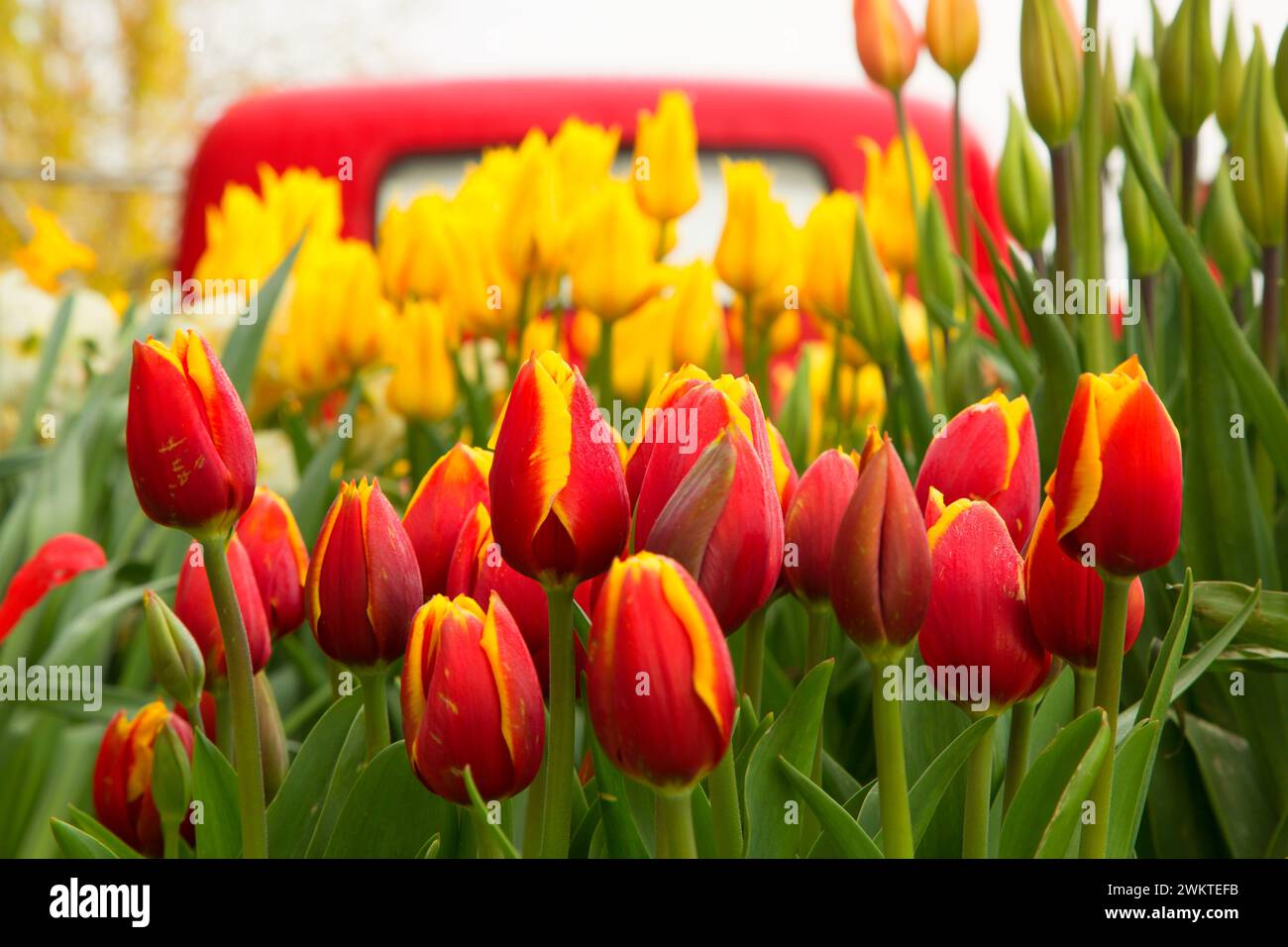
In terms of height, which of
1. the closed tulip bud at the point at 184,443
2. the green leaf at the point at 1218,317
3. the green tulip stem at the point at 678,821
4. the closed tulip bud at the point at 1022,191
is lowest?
the green tulip stem at the point at 678,821

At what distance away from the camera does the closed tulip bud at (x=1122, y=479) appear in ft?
1.44

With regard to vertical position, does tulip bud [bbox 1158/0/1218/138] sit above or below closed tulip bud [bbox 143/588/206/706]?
above

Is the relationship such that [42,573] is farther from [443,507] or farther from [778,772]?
[778,772]

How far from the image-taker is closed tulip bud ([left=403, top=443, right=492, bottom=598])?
531 millimetres

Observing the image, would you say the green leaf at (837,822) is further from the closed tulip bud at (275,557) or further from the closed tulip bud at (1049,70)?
the closed tulip bud at (1049,70)

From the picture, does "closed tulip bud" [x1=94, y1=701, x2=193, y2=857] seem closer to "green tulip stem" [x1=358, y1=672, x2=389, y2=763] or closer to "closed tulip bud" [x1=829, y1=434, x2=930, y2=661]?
"green tulip stem" [x1=358, y1=672, x2=389, y2=763]

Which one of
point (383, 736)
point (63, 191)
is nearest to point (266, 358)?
point (383, 736)

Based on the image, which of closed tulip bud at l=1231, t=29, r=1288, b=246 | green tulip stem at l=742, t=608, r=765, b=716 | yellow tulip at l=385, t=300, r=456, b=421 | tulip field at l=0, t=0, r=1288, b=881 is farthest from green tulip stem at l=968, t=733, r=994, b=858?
yellow tulip at l=385, t=300, r=456, b=421

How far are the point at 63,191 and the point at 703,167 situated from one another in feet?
22.9

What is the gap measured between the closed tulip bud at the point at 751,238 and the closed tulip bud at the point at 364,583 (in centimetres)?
78

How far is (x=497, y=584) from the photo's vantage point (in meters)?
0.50

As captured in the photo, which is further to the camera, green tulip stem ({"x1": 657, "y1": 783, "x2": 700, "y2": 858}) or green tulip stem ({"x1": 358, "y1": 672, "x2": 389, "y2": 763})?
green tulip stem ({"x1": 358, "y1": 672, "x2": 389, "y2": 763})

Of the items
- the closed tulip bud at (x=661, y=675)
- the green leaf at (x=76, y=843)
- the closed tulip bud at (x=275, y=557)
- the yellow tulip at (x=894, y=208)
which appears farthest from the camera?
the yellow tulip at (x=894, y=208)

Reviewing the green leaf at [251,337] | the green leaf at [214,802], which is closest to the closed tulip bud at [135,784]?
the green leaf at [214,802]
